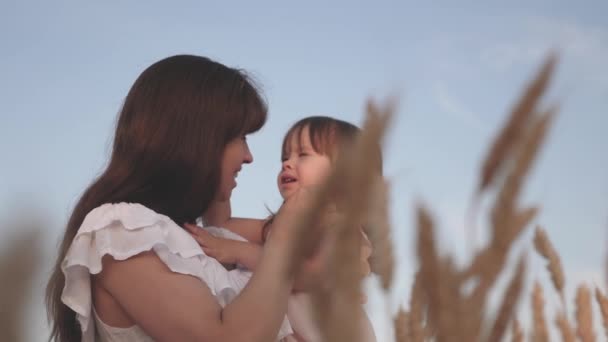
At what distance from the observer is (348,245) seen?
245 millimetres

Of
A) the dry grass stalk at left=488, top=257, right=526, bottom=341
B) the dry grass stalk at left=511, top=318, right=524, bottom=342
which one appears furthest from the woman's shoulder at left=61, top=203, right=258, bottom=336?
the dry grass stalk at left=488, top=257, right=526, bottom=341

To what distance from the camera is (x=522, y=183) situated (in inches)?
11.8

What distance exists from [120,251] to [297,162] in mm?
1291

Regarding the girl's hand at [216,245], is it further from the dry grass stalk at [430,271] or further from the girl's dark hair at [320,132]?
the dry grass stalk at [430,271]

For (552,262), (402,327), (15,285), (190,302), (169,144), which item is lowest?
(15,285)

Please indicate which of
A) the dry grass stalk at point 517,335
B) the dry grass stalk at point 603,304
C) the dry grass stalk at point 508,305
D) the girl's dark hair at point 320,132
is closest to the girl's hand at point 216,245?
the girl's dark hair at point 320,132

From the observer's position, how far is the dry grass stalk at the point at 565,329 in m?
0.65

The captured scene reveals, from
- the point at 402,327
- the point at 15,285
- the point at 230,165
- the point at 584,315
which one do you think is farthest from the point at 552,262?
the point at 15,285

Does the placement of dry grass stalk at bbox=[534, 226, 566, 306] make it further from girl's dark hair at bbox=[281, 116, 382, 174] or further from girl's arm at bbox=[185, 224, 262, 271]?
girl's dark hair at bbox=[281, 116, 382, 174]

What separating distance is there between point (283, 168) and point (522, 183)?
247 cm

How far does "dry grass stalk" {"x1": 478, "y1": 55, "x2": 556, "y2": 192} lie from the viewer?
1.02 feet

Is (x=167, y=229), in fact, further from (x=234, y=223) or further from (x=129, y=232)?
(x=234, y=223)

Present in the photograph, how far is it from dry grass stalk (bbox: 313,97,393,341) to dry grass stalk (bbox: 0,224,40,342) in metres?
1.67

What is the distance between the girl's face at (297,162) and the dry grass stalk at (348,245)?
7.47 ft
